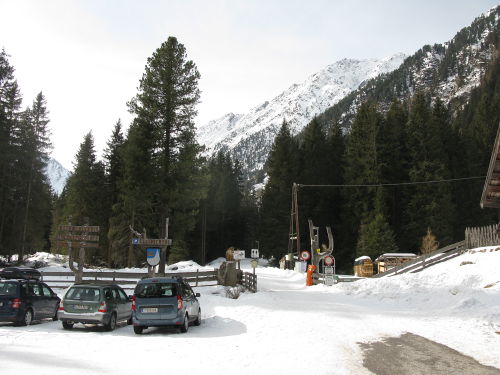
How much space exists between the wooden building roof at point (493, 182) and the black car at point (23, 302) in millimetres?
18992

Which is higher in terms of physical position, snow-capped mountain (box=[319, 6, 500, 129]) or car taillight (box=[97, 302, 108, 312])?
snow-capped mountain (box=[319, 6, 500, 129])

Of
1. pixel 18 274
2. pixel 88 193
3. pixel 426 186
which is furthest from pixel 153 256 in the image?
pixel 426 186

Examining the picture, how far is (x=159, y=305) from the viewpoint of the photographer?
1385 cm

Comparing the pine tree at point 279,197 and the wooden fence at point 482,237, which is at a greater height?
the pine tree at point 279,197

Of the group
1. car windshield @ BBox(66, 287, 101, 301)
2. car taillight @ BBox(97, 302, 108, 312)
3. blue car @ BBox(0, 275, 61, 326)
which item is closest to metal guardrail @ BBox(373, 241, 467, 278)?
car taillight @ BBox(97, 302, 108, 312)

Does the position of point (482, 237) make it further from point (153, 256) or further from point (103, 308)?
point (103, 308)

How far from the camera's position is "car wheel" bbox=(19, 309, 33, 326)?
1480 cm

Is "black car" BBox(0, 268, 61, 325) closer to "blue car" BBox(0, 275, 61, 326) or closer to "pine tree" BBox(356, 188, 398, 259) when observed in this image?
"blue car" BBox(0, 275, 61, 326)

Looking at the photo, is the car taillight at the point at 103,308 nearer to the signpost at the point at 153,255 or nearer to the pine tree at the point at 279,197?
the signpost at the point at 153,255

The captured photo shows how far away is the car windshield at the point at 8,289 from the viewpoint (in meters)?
14.7

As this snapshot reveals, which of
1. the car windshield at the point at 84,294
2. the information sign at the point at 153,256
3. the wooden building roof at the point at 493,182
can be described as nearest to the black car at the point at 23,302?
the car windshield at the point at 84,294

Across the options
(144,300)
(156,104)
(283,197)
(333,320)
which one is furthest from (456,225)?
(144,300)

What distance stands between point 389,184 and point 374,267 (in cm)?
1201

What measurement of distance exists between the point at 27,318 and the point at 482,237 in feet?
87.8
